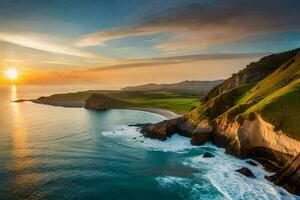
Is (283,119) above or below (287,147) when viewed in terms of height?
above

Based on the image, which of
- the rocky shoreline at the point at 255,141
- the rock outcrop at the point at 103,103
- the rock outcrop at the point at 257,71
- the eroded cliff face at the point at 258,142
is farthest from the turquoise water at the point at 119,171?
the rock outcrop at the point at 103,103

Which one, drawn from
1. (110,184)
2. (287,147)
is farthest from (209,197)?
(287,147)

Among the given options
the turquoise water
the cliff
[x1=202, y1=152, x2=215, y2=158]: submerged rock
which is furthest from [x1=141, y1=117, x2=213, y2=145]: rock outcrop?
[x1=202, y1=152, x2=215, y2=158]: submerged rock

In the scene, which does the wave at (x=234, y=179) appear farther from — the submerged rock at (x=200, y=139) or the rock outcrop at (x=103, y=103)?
the rock outcrop at (x=103, y=103)

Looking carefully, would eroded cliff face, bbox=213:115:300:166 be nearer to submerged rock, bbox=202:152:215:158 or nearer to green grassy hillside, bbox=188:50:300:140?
green grassy hillside, bbox=188:50:300:140

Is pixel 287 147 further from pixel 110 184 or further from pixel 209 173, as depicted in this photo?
pixel 110 184

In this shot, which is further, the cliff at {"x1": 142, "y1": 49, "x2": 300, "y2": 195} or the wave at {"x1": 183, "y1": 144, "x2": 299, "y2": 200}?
the cliff at {"x1": 142, "y1": 49, "x2": 300, "y2": 195}
